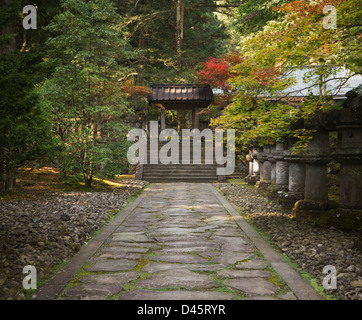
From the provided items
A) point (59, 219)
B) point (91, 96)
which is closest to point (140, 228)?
point (59, 219)

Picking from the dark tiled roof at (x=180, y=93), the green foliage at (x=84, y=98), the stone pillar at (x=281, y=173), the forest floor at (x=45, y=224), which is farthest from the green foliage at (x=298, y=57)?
the dark tiled roof at (x=180, y=93)

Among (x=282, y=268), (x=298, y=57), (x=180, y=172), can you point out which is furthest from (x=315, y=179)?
(x=180, y=172)

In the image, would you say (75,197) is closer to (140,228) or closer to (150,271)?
(140,228)

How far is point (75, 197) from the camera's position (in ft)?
31.6

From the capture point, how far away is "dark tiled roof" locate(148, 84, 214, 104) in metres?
20.2

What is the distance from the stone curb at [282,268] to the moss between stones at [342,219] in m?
1.18

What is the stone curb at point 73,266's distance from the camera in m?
3.27

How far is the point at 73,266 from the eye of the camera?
409 cm

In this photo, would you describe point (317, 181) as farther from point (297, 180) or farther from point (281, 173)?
point (281, 173)

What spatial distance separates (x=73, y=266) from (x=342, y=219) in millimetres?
4221

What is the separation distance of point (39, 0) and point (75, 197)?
8255 mm

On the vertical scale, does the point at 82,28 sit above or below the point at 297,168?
above

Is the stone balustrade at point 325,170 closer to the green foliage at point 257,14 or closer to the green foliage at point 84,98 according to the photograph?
the green foliage at point 257,14

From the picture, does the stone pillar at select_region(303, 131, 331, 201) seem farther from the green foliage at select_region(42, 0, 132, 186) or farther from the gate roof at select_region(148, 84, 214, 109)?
the gate roof at select_region(148, 84, 214, 109)
